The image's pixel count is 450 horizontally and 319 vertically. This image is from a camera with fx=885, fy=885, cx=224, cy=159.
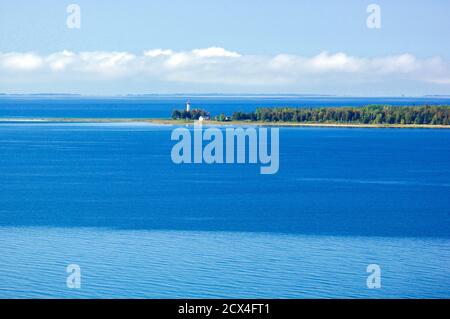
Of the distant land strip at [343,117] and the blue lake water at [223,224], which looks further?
the distant land strip at [343,117]

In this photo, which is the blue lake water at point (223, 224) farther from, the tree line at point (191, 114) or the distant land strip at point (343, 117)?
the tree line at point (191, 114)

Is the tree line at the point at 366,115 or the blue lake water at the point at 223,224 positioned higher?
the tree line at the point at 366,115

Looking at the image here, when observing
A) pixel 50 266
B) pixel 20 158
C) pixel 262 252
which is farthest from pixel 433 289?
pixel 20 158

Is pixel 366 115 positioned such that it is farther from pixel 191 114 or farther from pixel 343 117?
pixel 191 114

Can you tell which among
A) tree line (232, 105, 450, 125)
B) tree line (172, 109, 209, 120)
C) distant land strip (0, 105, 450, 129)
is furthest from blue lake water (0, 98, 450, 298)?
tree line (232, 105, 450, 125)

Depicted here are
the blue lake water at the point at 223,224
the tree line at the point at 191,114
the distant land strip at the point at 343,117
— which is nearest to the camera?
the blue lake water at the point at 223,224

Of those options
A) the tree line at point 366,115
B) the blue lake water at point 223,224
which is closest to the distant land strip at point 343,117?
the tree line at point 366,115

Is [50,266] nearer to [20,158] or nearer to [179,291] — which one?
[179,291]
